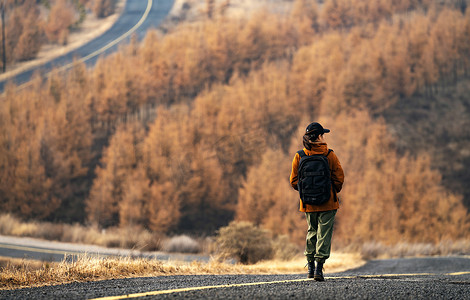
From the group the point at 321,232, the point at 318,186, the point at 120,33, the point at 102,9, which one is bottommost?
the point at 321,232

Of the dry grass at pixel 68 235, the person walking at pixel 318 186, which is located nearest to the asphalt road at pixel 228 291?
the person walking at pixel 318 186

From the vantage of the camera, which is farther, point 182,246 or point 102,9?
point 102,9

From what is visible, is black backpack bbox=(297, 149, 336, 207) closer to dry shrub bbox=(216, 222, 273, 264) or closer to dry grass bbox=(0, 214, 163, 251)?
dry shrub bbox=(216, 222, 273, 264)

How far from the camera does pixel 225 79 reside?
5844 cm

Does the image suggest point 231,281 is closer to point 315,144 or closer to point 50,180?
point 315,144

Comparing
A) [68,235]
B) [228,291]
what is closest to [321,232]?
[228,291]

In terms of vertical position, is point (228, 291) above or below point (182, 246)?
above

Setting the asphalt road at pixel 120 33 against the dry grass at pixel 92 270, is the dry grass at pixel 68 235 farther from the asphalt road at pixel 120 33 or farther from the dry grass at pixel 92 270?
the asphalt road at pixel 120 33

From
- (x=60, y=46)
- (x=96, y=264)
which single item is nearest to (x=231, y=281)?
(x=96, y=264)

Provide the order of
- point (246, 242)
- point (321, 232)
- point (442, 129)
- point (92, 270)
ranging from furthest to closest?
point (442, 129) → point (246, 242) → point (92, 270) → point (321, 232)

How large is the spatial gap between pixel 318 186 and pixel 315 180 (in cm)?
8

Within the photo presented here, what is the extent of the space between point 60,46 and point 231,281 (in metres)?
57.3

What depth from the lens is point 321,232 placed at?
6.15 metres

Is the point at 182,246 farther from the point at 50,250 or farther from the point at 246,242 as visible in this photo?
the point at 246,242
